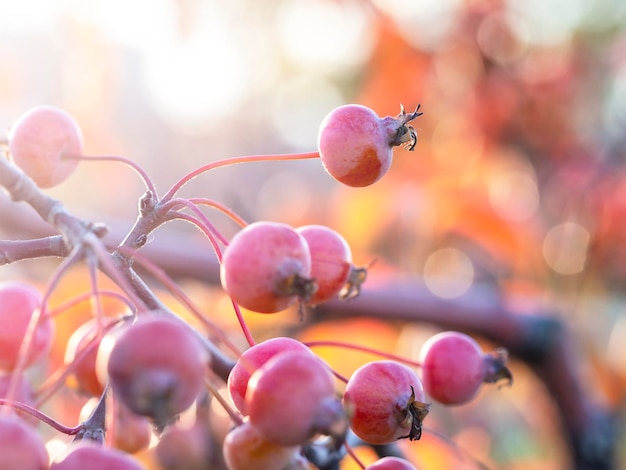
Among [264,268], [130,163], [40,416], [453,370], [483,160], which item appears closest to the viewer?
[264,268]

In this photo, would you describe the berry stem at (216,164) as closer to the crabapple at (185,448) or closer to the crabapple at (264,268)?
the crabapple at (264,268)

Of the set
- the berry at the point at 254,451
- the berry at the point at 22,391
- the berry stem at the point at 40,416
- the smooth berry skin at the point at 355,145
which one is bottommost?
the berry at the point at 22,391

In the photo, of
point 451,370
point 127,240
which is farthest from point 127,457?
point 451,370

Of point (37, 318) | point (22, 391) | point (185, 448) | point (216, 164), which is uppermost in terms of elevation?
point (216, 164)

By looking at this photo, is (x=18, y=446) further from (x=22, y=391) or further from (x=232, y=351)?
(x=22, y=391)

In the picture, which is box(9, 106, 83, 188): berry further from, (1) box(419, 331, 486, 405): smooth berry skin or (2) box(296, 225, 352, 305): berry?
(1) box(419, 331, 486, 405): smooth berry skin

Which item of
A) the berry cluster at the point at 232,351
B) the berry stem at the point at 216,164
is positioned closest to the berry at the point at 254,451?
the berry cluster at the point at 232,351

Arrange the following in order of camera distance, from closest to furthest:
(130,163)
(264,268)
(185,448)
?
1. (264,268)
2. (130,163)
3. (185,448)

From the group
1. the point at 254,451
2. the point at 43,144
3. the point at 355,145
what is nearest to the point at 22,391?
the point at 43,144
